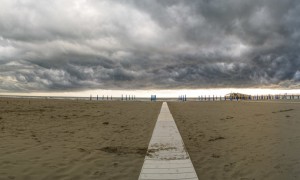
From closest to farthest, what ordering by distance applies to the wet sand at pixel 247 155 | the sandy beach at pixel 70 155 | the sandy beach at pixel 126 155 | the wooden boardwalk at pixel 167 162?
the wooden boardwalk at pixel 167 162 < the sandy beach at pixel 70 155 < the sandy beach at pixel 126 155 < the wet sand at pixel 247 155

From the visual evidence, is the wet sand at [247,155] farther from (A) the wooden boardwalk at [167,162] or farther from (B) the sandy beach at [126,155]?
(A) the wooden boardwalk at [167,162]

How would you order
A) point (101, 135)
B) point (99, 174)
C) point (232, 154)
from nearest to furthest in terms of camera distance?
point (99, 174), point (232, 154), point (101, 135)

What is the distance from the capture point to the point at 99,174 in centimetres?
705

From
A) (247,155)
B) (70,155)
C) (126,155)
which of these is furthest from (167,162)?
(70,155)

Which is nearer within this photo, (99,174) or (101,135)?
(99,174)

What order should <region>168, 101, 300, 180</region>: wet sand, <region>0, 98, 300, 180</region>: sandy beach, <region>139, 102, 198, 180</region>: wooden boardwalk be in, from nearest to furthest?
<region>139, 102, 198, 180</region>: wooden boardwalk < <region>0, 98, 300, 180</region>: sandy beach < <region>168, 101, 300, 180</region>: wet sand

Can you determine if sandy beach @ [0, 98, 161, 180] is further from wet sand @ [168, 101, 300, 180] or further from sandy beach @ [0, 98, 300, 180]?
wet sand @ [168, 101, 300, 180]

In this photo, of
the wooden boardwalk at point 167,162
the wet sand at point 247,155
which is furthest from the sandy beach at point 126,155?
the wooden boardwalk at point 167,162

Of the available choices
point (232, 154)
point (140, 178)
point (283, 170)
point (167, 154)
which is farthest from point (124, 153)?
point (283, 170)

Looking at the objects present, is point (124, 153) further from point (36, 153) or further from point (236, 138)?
point (236, 138)

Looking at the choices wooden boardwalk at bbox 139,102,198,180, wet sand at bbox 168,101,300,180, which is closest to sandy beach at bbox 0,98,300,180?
wet sand at bbox 168,101,300,180

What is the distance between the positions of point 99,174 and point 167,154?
263cm

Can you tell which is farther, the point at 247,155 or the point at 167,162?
the point at 247,155

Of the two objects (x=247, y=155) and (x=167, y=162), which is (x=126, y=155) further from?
(x=247, y=155)
